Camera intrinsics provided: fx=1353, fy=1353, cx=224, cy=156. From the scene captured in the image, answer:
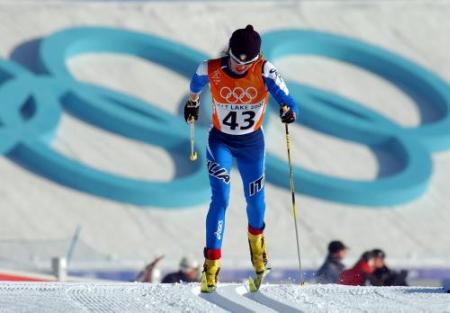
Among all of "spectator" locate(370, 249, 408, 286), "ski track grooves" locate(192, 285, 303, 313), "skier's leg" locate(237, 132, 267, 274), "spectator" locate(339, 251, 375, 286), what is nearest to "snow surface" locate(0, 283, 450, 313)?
"ski track grooves" locate(192, 285, 303, 313)

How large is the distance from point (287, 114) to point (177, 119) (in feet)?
35.9

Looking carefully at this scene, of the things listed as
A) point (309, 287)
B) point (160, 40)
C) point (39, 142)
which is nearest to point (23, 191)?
point (39, 142)

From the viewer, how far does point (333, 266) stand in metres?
12.0

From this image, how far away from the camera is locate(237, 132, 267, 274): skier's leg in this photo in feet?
31.3

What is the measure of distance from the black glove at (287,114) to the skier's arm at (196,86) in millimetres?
567

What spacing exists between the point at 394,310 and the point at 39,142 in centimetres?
1130

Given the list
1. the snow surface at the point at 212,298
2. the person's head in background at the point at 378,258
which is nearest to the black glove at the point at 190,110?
the snow surface at the point at 212,298

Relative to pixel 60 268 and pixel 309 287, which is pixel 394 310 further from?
pixel 60 268

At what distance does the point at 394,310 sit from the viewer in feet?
28.9

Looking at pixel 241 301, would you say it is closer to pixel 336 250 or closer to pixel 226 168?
pixel 226 168

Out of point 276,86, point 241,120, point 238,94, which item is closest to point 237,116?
point 241,120

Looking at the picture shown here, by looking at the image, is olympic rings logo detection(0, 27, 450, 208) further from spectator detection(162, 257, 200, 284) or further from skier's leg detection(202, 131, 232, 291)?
skier's leg detection(202, 131, 232, 291)

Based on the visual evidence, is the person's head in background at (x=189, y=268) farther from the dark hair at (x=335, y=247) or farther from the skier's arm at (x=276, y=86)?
the skier's arm at (x=276, y=86)

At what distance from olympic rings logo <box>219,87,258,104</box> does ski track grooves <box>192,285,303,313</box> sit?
1.36 m
